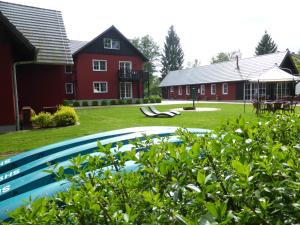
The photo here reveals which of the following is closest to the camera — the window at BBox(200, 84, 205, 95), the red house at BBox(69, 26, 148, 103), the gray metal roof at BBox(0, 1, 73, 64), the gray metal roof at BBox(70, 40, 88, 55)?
the gray metal roof at BBox(0, 1, 73, 64)

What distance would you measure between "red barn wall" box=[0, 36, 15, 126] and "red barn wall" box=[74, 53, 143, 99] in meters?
23.5

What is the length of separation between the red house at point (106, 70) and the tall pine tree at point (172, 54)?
40055mm

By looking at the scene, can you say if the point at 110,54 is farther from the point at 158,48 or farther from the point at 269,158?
the point at 158,48

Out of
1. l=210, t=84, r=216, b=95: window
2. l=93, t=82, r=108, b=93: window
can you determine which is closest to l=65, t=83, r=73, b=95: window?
l=93, t=82, r=108, b=93: window

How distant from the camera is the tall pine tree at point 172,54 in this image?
78.5 metres

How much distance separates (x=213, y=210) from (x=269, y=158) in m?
0.66

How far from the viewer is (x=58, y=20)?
1802 centimetres

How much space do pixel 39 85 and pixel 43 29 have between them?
3.92 meters

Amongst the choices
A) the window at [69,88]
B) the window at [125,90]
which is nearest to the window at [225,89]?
the window at [125,90]

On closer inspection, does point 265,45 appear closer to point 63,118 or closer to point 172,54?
point 172,54

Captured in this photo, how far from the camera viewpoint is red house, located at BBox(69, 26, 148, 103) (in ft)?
117

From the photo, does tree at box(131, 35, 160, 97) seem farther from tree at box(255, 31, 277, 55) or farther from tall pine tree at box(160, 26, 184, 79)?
tree at box(255, 31, 277, 55)

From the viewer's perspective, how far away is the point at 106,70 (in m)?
37.2

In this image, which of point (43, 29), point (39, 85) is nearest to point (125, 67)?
point (43, 29)
